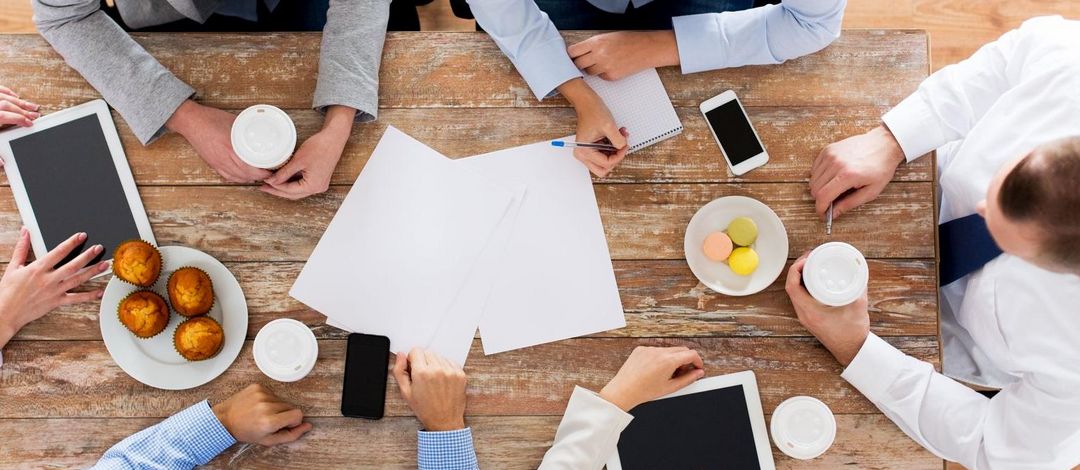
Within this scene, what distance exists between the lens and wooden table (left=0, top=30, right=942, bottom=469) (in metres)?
1.20

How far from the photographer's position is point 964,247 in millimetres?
1229

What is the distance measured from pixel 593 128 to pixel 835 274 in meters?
0.46

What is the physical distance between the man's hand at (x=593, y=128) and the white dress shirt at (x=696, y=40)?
3cm

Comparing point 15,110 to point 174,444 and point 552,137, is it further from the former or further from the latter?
point 552,137

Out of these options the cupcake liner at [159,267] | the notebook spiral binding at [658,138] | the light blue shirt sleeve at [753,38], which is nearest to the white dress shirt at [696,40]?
the light blue shirt sleeve at [753,38]

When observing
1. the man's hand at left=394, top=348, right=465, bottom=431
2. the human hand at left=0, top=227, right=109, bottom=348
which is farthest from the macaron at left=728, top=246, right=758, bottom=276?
the human hand at left=0, top=227, right=109, bottom=348

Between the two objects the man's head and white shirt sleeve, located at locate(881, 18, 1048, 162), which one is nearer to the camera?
the man's head

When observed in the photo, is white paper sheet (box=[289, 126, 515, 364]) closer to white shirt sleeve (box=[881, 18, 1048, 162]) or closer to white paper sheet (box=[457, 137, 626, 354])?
white paper sheet (box=[457, 137, 626, 354])

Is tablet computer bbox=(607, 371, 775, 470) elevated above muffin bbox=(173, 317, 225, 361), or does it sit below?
below

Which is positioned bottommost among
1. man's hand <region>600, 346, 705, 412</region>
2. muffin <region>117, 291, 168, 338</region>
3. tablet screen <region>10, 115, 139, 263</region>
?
man's hand <region>600, 346, 705, 412</region>

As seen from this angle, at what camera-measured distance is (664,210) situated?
4.07 ft

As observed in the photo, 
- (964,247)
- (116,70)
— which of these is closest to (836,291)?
(964,247)

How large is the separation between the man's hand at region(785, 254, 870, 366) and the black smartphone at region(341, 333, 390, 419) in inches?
26.7

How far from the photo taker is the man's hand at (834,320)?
1171mm
